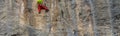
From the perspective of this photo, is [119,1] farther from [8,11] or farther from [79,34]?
[8,11]

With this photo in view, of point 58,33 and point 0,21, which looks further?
point 58,33

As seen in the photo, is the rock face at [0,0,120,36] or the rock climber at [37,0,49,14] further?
the rock climber at [37,0,49,14]

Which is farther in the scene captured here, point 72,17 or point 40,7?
point 40,7

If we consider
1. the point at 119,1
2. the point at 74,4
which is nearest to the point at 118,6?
the point at 119,1

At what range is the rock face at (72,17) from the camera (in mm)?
2143

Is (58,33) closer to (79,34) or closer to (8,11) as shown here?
(79,34)

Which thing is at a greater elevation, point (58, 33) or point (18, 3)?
point (18, 3)

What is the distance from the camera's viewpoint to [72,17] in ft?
7.24

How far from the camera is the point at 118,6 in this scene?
86.2 inches

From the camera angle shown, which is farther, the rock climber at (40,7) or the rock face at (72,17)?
the rock climber at (40,7)

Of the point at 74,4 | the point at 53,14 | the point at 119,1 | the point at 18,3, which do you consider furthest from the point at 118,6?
the point at 18,3

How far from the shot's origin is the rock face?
7.03 ft

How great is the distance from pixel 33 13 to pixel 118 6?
601mm

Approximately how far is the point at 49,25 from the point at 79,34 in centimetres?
28
